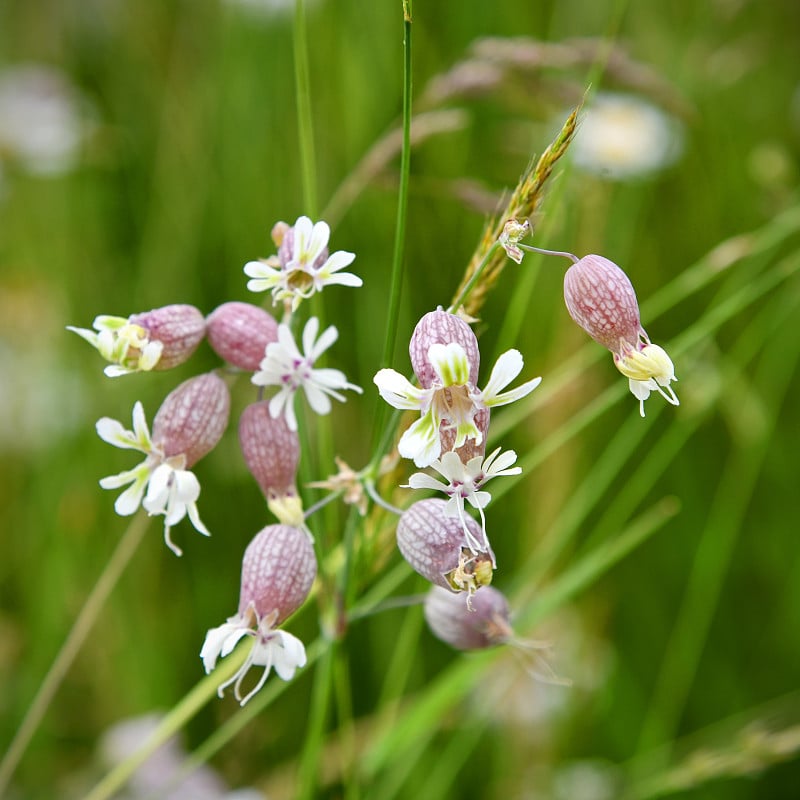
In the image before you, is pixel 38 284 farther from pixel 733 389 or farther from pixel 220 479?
pixel 733 389

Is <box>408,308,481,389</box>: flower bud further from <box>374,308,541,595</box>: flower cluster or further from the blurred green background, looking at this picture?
the blurred green background

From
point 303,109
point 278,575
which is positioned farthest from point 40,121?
point 278,575

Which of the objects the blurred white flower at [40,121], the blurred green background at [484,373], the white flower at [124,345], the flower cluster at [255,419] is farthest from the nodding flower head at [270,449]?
the blurred white flower at [40,121]

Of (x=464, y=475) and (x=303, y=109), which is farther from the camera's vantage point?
(x=303, y=109)

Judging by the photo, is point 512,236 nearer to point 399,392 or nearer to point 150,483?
point 399,392

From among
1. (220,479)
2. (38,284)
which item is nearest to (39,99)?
(38,284)

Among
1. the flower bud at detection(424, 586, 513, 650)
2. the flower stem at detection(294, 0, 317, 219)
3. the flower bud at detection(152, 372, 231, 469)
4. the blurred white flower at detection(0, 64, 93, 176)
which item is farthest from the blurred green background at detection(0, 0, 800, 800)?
the flower bud at detection(152, 372, 231, 469)
